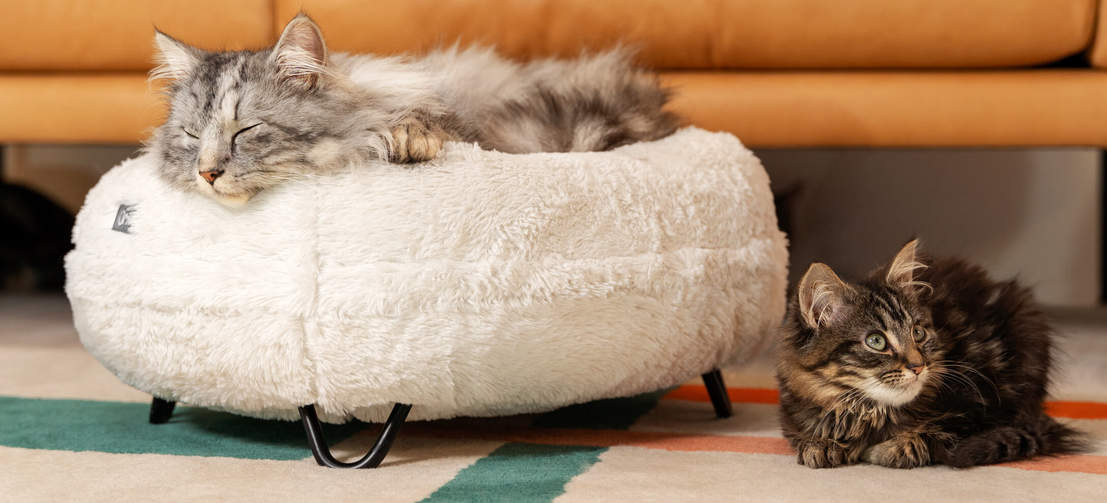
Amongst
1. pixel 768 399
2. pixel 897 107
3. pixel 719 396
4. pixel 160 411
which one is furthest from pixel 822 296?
pixel 160 411

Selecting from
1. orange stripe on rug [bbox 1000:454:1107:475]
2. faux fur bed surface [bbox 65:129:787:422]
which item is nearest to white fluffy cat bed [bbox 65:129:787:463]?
faux fur bed surface [bbox 65:129:787:422]

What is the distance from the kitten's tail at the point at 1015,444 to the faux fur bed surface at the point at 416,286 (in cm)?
37

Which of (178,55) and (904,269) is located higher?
(178,55)

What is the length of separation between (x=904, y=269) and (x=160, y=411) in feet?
3.59

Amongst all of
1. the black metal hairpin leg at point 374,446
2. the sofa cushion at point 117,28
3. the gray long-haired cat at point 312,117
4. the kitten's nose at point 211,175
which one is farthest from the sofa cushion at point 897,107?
the black metal hairpin leg at point 374,446

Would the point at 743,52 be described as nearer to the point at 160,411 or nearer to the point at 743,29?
the point at 743,29

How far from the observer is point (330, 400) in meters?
1.22

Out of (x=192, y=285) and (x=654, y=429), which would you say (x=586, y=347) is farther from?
(x=192, y=285)

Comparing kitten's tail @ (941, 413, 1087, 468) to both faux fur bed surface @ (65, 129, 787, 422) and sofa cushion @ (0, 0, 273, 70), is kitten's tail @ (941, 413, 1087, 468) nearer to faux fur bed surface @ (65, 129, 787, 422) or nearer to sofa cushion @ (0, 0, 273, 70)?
faux fur bed surface @ (65, 129, 787, 422)

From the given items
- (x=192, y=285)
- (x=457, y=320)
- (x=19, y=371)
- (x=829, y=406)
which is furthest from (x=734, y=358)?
(x=19, y=371)

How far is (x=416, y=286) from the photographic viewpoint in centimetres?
118

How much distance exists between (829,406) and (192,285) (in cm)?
81

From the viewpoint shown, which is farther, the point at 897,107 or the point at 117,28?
the point at 117,28

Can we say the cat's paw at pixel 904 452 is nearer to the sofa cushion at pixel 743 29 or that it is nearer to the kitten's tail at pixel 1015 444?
the kitten's tail at pixel 1015 444
